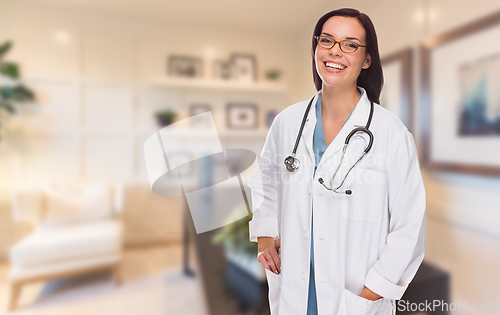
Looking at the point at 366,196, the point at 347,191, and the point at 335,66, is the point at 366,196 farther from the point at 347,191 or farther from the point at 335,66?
the point at 335,66

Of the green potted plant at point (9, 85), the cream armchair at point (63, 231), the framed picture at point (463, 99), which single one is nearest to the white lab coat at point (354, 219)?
the framed picture at point (463, 99)

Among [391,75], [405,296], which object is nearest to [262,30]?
[391,75]

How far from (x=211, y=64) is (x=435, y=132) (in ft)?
3.11

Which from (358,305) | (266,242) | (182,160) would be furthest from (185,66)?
(358,305)

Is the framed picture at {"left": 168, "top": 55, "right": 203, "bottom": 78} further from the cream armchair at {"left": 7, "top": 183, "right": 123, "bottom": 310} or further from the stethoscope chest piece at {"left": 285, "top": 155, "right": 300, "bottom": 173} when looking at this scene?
the stethoscope chest piece at {"left": 285, "top": 155, "right": 300, "bottom": 173}

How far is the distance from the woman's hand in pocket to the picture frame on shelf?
2.37 feet

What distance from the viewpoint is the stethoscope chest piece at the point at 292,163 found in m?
0.63

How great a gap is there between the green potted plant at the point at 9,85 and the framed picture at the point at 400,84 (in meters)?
1.46

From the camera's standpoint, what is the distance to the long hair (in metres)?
0.58

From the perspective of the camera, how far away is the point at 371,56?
1.96 ft

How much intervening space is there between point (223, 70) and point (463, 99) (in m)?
0.93

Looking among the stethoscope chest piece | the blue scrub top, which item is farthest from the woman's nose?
the stethoscope chest piece

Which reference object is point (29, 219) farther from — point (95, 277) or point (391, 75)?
point (391, 75)

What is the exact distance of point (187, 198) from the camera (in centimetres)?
115
